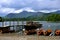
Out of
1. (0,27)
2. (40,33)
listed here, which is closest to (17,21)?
(0,27)

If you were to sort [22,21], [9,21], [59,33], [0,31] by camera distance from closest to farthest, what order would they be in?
[59,33] < [0,31] < [9,21] < [22,21]

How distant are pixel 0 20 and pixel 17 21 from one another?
3446mm

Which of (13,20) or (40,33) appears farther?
(13,20)

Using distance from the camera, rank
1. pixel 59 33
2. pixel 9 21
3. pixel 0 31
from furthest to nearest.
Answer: pixel 9 21
pixel 0 31
pixel 59 33

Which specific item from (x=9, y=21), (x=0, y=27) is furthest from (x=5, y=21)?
(x=0, y=27)

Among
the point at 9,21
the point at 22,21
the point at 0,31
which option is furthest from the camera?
the point at 22,21

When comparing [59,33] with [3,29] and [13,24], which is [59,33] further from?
[13,24]

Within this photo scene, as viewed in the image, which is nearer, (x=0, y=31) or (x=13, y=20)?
(x=0, y=31)

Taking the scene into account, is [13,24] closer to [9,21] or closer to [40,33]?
[9,21]

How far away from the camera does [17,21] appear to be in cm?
2125

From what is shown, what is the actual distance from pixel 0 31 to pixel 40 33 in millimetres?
4670

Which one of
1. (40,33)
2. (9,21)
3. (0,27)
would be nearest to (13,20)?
(9,21)

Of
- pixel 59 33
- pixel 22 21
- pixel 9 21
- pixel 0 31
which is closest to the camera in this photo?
pixel 59 33

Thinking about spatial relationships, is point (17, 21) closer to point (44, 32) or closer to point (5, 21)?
point (5, 21)
